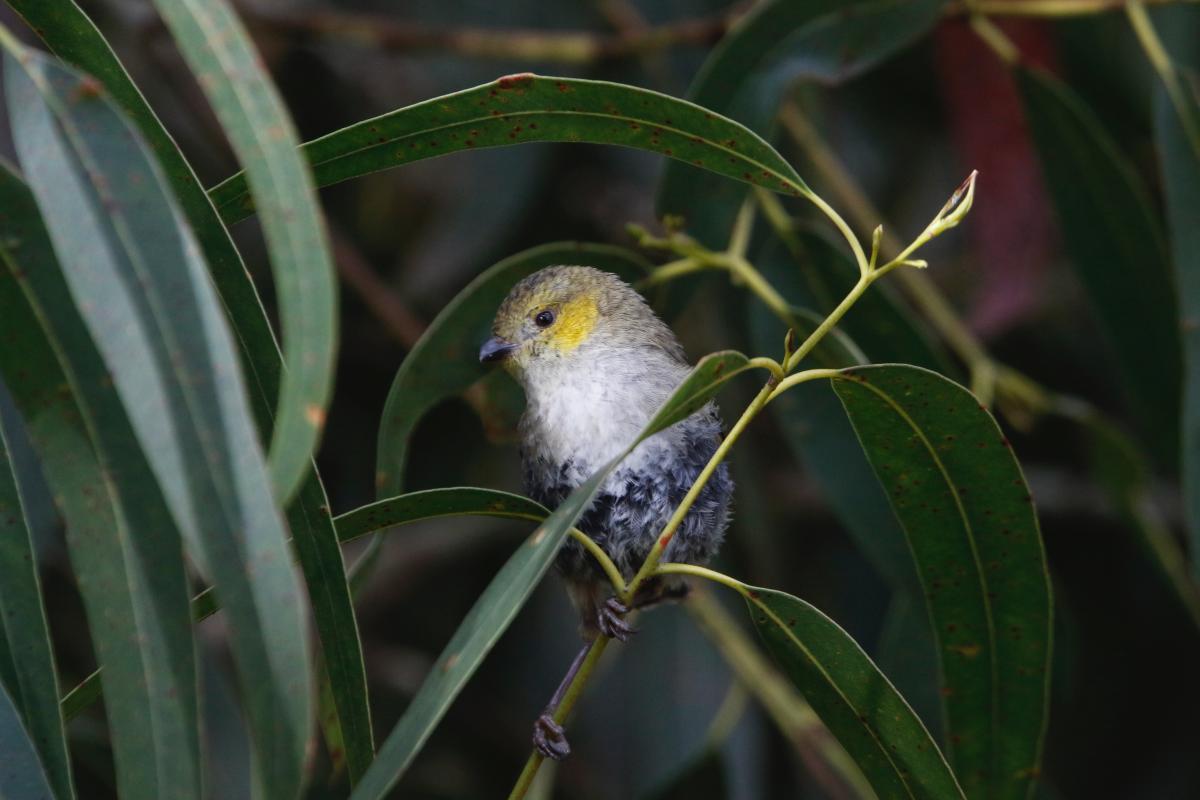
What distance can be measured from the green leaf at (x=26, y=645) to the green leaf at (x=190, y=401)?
1.82ft

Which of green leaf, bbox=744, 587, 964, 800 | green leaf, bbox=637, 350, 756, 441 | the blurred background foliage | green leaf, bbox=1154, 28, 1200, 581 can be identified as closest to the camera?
green leaf, bbox=637, 350, 756, 441

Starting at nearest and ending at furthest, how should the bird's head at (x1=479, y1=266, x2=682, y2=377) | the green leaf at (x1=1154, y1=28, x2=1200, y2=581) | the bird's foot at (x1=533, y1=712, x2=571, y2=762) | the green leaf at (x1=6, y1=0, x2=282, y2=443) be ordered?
the green leaf at (x1=6, y1=0, x2=282, y2=443) < the bird's foot at (x1=533, y1=712, x2=571, y2=762) < the green leaf at (x1=1154, y1=28, x2=1200, y2=581) < the bird's head at (x1=479, y1=266, x2=682, y2=377)

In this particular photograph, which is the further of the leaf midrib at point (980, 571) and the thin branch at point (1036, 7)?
the thin branch at point (1036, 7)

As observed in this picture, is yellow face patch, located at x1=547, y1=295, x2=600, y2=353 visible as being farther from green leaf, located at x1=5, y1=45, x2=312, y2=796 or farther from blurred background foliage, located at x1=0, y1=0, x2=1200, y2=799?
green leaf, located at x1=5, y1=45, x2=312, y2=796

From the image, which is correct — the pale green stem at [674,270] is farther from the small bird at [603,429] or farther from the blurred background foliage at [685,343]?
the blurred background foliage at [685,343]

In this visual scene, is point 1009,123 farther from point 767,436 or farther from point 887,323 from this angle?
point 767,436

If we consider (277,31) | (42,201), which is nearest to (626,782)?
(277,31)

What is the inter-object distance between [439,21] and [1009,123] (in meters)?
2.25

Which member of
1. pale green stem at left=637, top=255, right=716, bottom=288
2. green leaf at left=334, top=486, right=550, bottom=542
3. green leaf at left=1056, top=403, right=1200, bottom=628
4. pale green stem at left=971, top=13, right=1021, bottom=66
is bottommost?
green leaf at left=1056, top=403, right=1200, bottom=628

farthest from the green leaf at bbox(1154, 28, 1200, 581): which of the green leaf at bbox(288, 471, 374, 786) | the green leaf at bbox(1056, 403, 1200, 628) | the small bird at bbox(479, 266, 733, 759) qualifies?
the green leaf at bbox(288, 471, 374, 786)

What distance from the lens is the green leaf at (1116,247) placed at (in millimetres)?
3207

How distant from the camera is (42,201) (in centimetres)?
146

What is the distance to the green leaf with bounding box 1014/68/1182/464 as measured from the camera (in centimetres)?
321

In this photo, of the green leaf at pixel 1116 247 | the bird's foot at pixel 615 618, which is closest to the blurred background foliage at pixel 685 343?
the green leaf at pixel 1116 247
